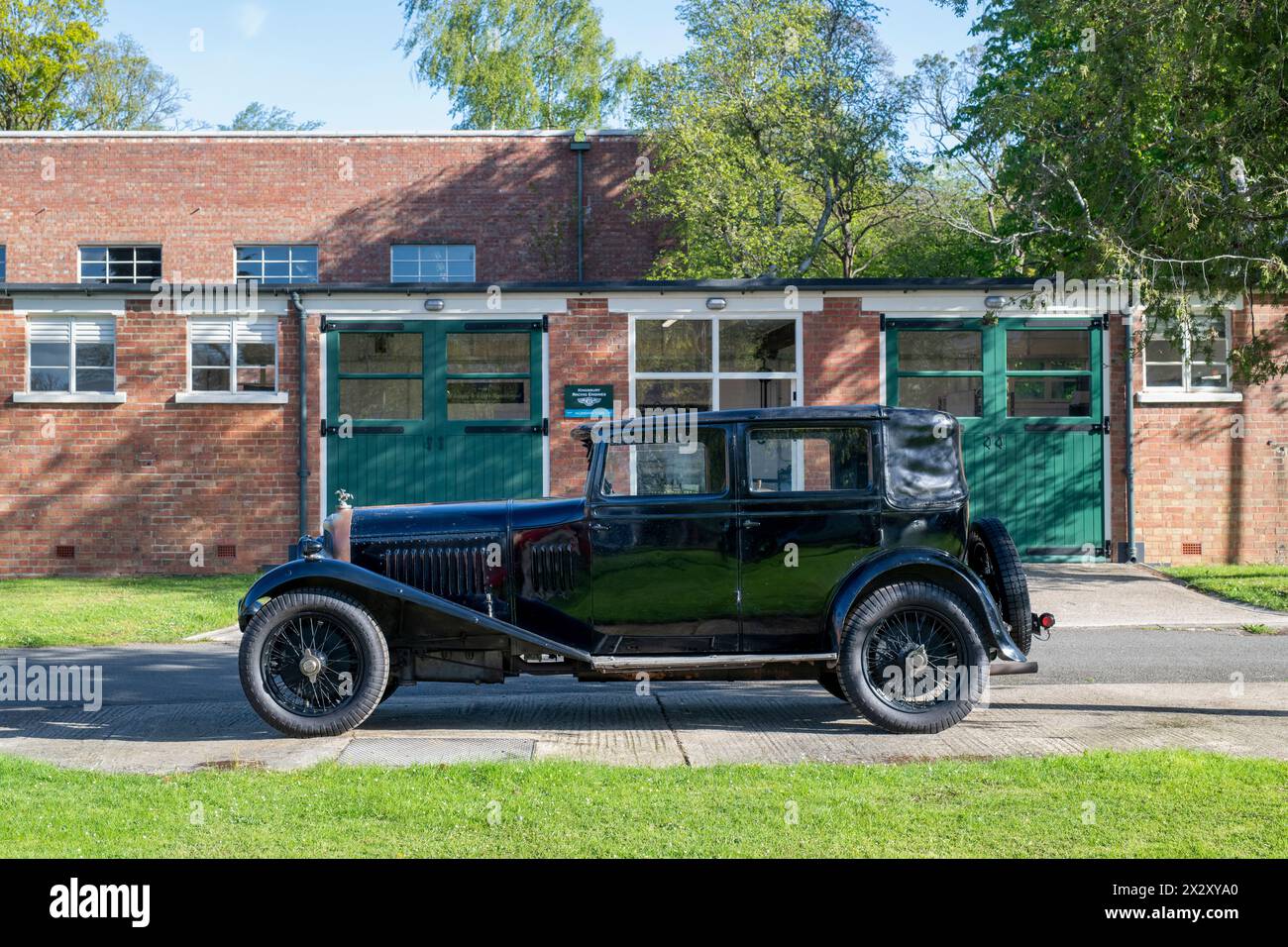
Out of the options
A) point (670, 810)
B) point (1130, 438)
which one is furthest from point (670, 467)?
point (1130, 438)

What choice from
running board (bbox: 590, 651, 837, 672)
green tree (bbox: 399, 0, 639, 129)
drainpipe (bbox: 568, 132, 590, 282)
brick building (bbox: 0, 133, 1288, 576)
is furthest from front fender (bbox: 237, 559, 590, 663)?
green tree (bbox: 399, 0, 639, 129)

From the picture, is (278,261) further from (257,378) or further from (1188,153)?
(1188,153)

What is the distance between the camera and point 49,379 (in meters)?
17.2

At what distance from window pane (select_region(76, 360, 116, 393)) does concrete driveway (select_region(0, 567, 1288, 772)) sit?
7.65 metres

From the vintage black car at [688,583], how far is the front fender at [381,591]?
1 cm

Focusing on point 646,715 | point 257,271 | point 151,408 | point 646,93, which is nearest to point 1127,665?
point 646,715

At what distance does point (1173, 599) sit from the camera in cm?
1377

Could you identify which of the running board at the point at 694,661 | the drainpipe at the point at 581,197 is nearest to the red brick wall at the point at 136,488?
the running board at the point at 694,661

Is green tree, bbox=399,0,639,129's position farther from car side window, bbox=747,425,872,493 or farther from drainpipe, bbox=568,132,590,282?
car side window, bbox=747,425,872,493

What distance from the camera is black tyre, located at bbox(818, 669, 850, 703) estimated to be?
7689 mm

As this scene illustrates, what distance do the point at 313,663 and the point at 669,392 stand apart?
10.6 m

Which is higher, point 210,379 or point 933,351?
point 933,351

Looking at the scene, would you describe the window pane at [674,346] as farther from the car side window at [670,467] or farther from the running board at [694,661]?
the running board at [694,661]
